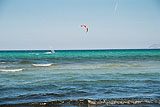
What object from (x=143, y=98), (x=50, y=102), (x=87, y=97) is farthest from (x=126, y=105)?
(x=50, y=102)

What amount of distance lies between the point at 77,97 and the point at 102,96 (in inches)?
44.4

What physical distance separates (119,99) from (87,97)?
1407mm

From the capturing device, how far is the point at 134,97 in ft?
29.5

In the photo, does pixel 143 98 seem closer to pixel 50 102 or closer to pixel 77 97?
pixel 77 97

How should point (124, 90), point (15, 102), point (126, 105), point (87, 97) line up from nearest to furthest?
1. point (126, 105)
2. point (15, 102)
3. point (87, 97)
4. point (124, 90)

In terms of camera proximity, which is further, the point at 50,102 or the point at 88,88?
the point at 88,88

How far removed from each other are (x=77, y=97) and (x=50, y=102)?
1349 millimetres

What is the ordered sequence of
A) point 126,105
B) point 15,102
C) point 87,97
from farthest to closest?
point 87,97 < point 15,102 < point 126,105

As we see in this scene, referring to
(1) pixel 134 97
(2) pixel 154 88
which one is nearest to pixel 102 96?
(1) pixel 134 97

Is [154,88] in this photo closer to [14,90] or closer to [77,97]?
[77,97]

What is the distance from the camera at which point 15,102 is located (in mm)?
8523

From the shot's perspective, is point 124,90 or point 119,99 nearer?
point 119,99

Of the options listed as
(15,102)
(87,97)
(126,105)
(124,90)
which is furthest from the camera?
(124,90)

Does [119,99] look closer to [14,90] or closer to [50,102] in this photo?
[50,102]
